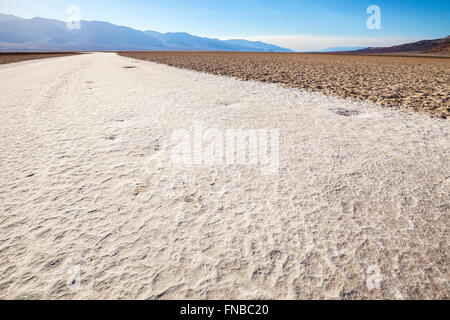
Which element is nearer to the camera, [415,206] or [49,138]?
[415,206]

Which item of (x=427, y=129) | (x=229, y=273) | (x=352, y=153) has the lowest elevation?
(x=229, y=273)

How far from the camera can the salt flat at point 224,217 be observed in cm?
166

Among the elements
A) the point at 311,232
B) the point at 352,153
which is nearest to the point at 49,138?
the point at 311,232

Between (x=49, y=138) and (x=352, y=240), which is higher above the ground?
(x=49, y=138)

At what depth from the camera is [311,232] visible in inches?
81.5

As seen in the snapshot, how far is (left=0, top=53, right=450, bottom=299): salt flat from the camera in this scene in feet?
5.43

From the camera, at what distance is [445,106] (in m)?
6.03

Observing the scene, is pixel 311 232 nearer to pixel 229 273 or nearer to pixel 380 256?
pixel 380 256

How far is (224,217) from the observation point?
2260 millimetres

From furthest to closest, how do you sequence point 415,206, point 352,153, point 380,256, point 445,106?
1. point 445,106
2. point 352,153
3. point 415,206
4. point 380,256

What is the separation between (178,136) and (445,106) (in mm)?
7014
